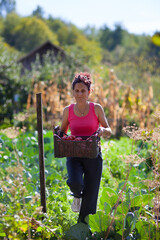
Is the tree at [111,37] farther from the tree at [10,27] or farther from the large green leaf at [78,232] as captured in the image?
the large green leaf at [78,232]

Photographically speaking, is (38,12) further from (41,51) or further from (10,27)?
(41,51)

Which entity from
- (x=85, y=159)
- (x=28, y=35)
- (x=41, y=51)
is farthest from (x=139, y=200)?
(x=28, y=35)

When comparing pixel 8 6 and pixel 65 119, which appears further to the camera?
pixel 8 6

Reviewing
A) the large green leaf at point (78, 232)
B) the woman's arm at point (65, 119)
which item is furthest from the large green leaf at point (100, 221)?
the woman's arm at point (65, 119)

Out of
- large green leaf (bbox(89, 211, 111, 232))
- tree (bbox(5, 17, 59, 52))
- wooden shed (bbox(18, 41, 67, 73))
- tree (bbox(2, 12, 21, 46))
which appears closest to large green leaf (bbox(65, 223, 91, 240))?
large green leaf (bbox(89, 211, 111, 232))

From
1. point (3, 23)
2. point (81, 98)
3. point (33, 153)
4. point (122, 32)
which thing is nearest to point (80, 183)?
point (81, 98)

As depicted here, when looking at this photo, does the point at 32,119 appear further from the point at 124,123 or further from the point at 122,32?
the point at 122,32

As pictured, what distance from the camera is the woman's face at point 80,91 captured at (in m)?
2.50

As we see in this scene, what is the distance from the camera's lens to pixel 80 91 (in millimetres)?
2506

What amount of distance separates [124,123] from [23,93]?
4.94m

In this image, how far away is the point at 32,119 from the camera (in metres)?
8.24

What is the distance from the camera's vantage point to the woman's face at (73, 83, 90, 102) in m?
2.50

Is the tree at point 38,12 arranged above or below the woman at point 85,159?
above

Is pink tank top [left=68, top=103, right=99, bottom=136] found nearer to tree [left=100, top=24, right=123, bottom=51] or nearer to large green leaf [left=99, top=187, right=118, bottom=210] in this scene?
large green leaf [left=99, top=187, right=118, bottom=210]
